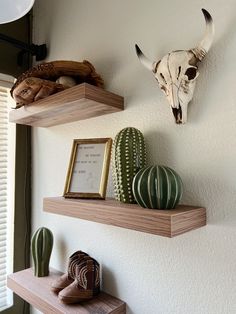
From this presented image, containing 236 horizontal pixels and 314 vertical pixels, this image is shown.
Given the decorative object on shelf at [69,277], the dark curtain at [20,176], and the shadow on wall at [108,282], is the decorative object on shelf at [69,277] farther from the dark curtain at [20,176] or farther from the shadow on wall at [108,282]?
the dark curtain at [20,176]

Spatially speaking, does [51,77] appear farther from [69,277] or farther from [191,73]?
[69,277]

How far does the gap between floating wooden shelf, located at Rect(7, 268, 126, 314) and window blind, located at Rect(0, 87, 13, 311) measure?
0.65ft

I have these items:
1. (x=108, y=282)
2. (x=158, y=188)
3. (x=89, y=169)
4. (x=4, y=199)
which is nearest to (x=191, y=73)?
(x=158, y=188)

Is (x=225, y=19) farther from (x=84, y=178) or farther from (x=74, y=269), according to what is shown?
(x=74, y=269)

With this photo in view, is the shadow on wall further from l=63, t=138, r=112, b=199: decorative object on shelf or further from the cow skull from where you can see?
the cow skull

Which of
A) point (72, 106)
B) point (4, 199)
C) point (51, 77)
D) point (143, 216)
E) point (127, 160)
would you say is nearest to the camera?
point (143, 216)

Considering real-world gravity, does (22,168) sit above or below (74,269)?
above

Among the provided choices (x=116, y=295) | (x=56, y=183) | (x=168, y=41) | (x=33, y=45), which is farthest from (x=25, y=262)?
(x=168, y=41)

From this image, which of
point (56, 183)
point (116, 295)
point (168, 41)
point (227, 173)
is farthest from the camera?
point (56, 183)

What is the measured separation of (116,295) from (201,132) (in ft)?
2.24

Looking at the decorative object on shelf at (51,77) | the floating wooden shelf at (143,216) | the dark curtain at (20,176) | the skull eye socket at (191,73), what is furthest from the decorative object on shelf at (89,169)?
the dark curtain at (20,176)

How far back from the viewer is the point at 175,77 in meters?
0.72

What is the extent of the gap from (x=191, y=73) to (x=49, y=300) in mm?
954

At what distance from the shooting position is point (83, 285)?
0.91 metres
